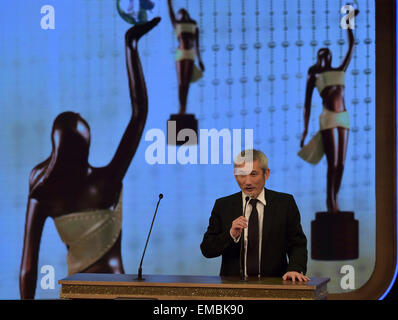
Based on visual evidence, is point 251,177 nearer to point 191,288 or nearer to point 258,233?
point 258,233

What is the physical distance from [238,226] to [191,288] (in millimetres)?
342

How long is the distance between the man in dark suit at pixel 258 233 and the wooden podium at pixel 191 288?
0.19 metres

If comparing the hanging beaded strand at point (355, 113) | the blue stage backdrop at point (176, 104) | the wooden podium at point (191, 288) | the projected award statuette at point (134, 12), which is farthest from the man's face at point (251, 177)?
the projected award statuette at point (134, 12)

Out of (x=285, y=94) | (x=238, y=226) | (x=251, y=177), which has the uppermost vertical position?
(x=285, y=94)

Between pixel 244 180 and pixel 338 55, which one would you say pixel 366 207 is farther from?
pixel 244 180

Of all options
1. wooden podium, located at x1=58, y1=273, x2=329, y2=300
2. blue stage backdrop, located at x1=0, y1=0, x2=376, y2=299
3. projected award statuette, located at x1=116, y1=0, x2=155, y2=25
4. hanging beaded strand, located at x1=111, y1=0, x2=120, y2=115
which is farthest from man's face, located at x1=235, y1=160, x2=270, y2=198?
projected award statuette, located at x1=116, y1=0, x2=155, y2=25

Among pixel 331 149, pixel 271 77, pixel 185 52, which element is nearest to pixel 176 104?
pixel 185 52

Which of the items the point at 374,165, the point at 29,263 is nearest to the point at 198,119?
the point at 374,165

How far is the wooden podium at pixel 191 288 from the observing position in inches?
111

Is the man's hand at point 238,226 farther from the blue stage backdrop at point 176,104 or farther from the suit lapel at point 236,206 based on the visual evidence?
the blue stage backdrop at point 176,104

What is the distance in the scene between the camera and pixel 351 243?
469 cm

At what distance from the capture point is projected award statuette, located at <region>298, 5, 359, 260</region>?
466cm

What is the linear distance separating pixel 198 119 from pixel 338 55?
104 cm

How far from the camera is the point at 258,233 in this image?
10.8ft
